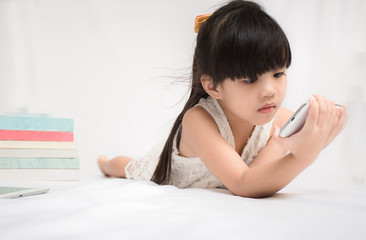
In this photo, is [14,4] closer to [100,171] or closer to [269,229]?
[100,171]

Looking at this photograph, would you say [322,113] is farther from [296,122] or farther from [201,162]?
[201,162]

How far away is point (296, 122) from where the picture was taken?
0.85 meters

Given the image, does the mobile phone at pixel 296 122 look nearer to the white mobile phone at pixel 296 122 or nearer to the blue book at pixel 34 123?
the white mobile phone at pixel 296 122

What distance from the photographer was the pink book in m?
1.37

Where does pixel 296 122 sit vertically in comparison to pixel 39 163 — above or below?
above

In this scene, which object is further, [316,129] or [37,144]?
[37,144]

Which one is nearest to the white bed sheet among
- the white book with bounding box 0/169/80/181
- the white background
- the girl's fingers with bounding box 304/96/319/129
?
the girl's fingers with bounding box 304/96/319/129

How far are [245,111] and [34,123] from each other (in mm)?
803

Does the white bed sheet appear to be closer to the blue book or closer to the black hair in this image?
the black hair

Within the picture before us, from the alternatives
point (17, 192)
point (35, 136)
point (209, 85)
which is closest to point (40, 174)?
point (35, 136)

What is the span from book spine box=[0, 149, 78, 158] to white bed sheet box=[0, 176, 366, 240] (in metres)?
0.58

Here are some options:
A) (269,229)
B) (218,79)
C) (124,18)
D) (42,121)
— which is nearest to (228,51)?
(218,79)

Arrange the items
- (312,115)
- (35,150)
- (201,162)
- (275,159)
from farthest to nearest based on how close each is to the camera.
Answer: (35,150) → (201,162) → (275,159) → (312,115)

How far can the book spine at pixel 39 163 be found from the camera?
135cm
